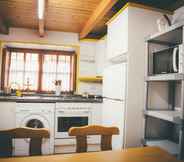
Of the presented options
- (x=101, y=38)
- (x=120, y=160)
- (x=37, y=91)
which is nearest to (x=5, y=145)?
(x=120, y=160)

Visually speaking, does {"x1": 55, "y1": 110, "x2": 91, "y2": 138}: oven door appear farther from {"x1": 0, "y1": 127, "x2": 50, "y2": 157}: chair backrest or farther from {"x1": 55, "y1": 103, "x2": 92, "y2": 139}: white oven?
{"x1": 0, "y1": 127, "x2": 50, "y2": 157}: chair backrest

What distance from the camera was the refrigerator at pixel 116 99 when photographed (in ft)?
7.33

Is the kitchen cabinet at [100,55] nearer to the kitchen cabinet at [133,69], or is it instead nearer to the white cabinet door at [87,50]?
the white cabinet door at [87,50]

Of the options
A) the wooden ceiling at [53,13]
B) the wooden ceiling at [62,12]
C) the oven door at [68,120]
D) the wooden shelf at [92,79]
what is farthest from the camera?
the wooden shelf at [92,79]

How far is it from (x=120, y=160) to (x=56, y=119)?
6.82ft

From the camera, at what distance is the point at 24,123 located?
281 cm

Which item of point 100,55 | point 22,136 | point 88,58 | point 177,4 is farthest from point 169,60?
point 88,58

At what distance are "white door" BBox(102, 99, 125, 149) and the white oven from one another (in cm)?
33

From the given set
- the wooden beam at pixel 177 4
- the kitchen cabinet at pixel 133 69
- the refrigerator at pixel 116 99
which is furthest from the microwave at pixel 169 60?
the wooden beam at pixel 177 4

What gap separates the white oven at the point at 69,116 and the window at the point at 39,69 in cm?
108

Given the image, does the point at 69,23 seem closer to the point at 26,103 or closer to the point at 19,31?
the point at 19,31

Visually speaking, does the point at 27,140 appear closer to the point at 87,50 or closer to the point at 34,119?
the point at 34,119

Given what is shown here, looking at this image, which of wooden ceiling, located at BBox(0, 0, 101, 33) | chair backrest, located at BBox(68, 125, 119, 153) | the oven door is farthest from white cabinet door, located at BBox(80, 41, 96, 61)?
chair backrest, located at BBox(68, 125, 119, 153)

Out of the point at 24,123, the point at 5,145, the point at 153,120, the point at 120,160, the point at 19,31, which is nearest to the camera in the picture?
the point at 120,160
